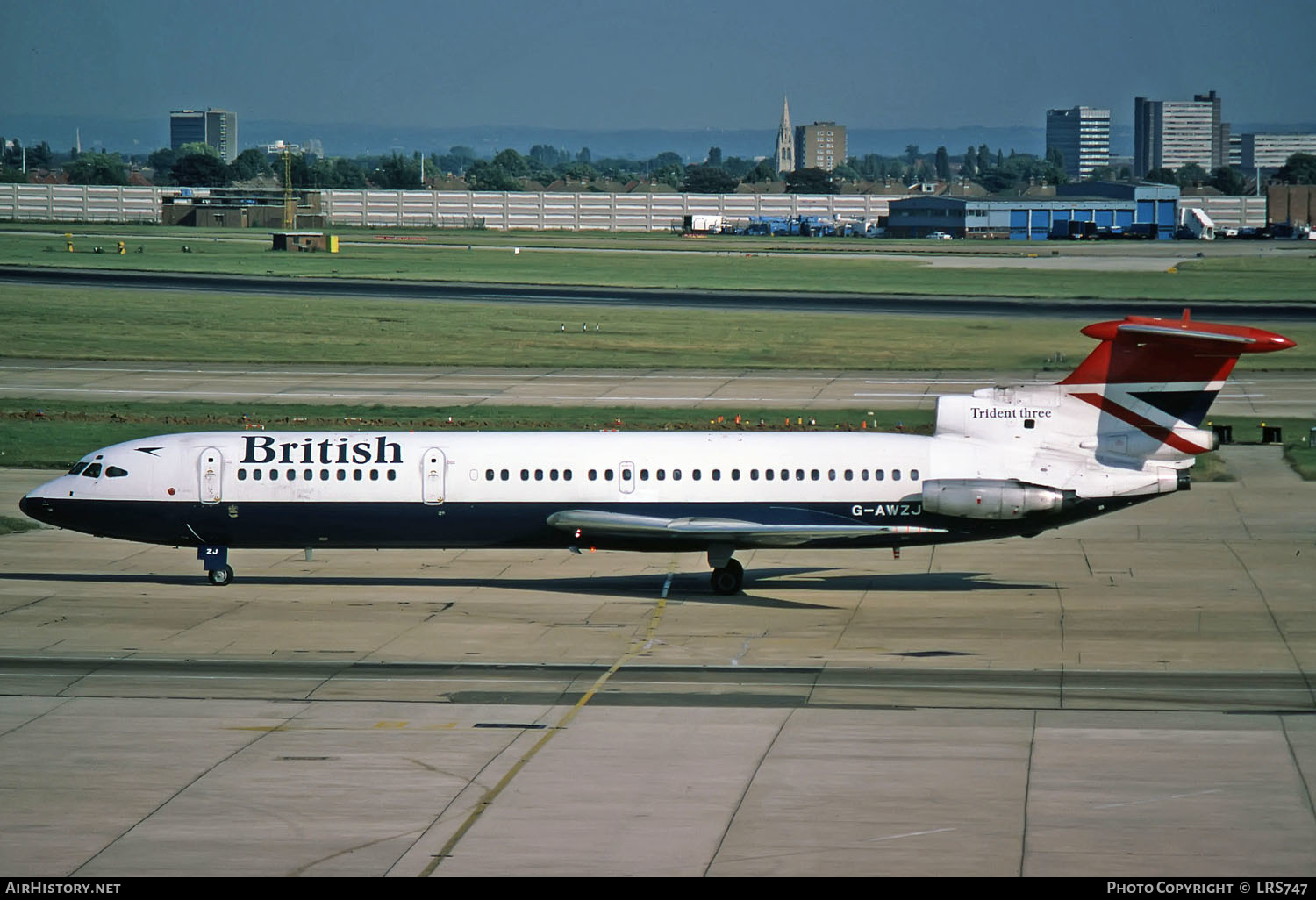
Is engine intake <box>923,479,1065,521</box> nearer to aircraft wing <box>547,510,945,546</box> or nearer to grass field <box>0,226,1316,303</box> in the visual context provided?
aircraft wing <box>547,510,945,546</box>

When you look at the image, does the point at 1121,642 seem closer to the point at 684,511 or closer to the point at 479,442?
the point at 684,511

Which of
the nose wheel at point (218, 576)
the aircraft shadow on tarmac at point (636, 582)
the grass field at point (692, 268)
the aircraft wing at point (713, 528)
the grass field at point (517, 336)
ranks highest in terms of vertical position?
the grass field at point (692, 268)

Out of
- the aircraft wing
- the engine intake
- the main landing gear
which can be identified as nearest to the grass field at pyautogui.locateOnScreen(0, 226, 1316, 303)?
the engine intake

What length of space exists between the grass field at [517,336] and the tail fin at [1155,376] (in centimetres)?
4170

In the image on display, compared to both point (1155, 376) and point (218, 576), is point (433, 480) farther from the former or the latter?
point (1155, 376)

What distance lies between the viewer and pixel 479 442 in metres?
36.2

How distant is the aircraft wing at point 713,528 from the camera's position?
34.4 m

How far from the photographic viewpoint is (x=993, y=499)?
3412 cm

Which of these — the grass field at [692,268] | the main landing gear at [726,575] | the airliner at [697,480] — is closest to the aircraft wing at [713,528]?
the airliner at [697,480]

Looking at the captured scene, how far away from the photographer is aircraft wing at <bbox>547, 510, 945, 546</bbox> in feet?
113

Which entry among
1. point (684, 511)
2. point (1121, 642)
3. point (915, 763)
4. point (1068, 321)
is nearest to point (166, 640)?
point (684, 511)

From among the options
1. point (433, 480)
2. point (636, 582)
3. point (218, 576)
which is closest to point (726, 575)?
point (636, 582)

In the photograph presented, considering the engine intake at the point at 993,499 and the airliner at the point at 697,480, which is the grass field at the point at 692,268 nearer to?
the airliner at the point at 697,480

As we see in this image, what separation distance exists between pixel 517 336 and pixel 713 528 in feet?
178
